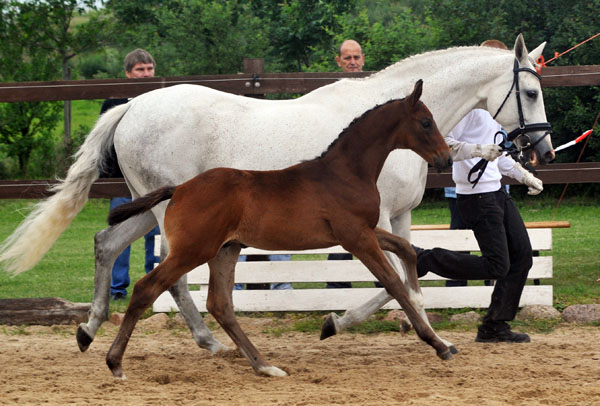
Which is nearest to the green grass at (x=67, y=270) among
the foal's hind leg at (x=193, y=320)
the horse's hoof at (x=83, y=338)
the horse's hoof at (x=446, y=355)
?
the horse's hoof at (x=83, y=338)

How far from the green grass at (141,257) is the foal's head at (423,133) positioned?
2733 mm

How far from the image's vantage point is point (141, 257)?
10773mm

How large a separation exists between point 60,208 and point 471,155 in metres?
2.89

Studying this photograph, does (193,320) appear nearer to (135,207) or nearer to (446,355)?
(135,207)

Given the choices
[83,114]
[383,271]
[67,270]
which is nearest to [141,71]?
[67,270]

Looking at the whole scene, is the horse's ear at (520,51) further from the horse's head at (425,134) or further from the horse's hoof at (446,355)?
the horse's hoof at (446,355)

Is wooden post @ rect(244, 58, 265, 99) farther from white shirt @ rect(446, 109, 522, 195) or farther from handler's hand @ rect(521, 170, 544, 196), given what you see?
handler's hand @ rect(521, 170, 544, 196)

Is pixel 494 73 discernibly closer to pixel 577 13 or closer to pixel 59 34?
pixel 577 13

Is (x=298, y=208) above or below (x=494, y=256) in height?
above

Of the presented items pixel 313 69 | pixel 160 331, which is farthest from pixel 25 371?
pixel 313 69

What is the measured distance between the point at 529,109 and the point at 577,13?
10377 millimetres

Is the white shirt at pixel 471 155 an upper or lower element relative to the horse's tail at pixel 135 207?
upper

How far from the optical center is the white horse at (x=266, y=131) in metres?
5.60

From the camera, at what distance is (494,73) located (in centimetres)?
568
